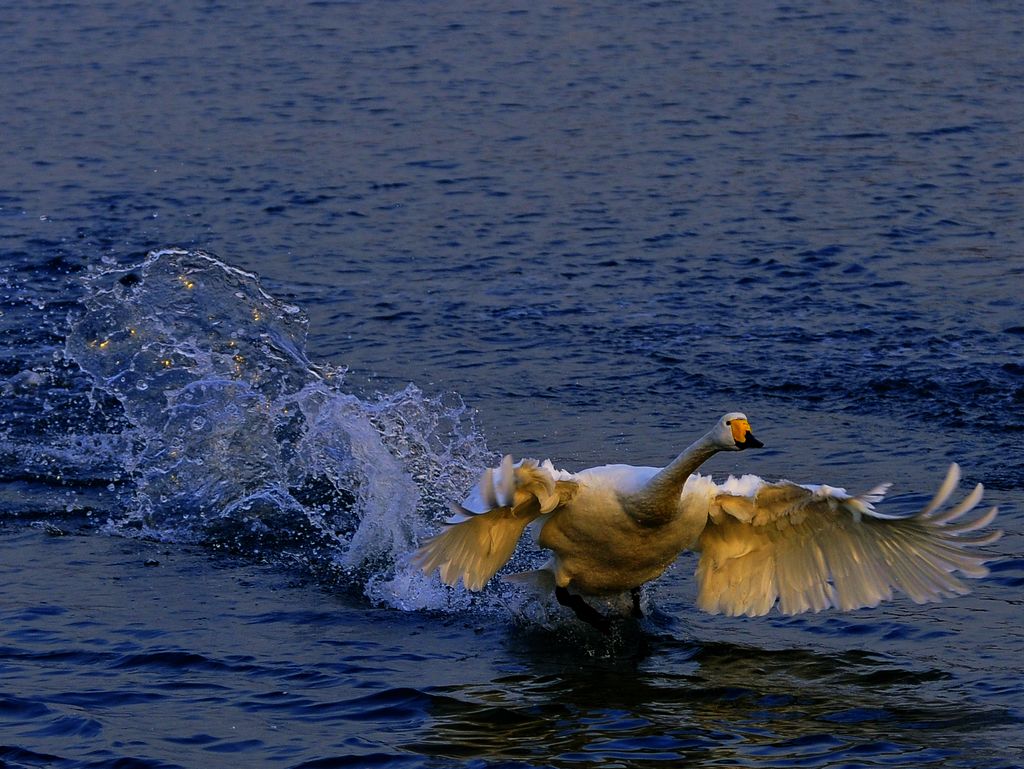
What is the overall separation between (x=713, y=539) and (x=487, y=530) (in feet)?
4.40

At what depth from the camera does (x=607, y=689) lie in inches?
326

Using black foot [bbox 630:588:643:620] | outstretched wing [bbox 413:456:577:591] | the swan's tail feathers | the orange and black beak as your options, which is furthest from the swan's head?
black foot [bbox 630:588:643:620]

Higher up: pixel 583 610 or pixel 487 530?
pixel 487 530

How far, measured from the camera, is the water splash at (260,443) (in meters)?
10.2

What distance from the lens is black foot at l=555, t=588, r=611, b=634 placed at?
29.5 feet

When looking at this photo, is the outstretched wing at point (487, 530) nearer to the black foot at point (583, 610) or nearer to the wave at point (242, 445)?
the black foot at point (583, 610)

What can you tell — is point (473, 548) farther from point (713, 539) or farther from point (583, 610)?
point (713, 539)

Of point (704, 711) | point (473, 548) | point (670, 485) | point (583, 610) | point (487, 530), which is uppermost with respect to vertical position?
point (670, 485)

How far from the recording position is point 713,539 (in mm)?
8992

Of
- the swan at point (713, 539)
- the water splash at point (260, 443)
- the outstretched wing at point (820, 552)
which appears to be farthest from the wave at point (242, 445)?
the outstretched wing at point (820, 552)

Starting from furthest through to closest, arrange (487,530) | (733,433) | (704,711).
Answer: (487,530) < (704,711) < (733,433)

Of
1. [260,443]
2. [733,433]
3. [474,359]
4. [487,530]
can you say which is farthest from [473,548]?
[474,359]

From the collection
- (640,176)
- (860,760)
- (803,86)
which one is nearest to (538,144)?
(640,176)

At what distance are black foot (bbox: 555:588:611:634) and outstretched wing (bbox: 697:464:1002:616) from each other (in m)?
0.58
